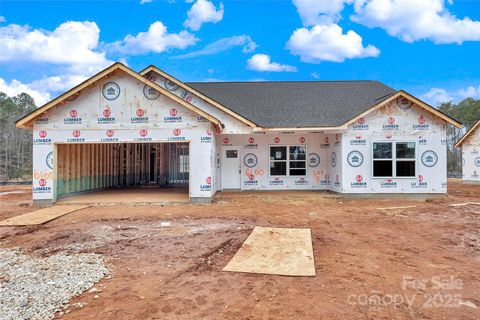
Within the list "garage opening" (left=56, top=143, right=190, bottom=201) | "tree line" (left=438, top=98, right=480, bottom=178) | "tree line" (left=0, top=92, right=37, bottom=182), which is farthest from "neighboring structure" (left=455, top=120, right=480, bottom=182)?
"tree line" (left=0, top=92, right=37, bottom=182)

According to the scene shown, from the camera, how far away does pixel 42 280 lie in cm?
468

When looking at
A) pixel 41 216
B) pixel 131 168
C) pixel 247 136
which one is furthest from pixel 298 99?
pixel 41 216

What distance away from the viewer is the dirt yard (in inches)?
148

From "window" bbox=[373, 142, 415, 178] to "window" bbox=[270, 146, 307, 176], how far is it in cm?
348

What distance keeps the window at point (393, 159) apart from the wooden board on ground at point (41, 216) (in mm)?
11806

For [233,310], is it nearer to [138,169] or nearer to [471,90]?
[138,169]

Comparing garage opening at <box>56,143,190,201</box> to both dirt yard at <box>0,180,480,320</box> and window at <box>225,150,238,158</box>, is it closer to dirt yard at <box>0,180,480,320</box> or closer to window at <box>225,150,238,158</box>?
window at <box>225,150,238,158</box>

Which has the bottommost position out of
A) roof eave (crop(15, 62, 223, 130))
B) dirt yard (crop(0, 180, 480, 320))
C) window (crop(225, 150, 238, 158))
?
dirt yard (crop(0, 180, 480, 320))

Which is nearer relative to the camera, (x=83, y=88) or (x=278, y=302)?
(x=278, y=302)

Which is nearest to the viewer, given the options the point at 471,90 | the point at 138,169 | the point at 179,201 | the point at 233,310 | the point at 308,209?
the point at 233,310

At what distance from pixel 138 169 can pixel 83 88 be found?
8545mm

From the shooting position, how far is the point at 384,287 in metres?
4.34

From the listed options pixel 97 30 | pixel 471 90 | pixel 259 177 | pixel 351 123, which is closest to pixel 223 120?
pixel 259 177

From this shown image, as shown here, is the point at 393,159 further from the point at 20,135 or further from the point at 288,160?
the point at 20,135
